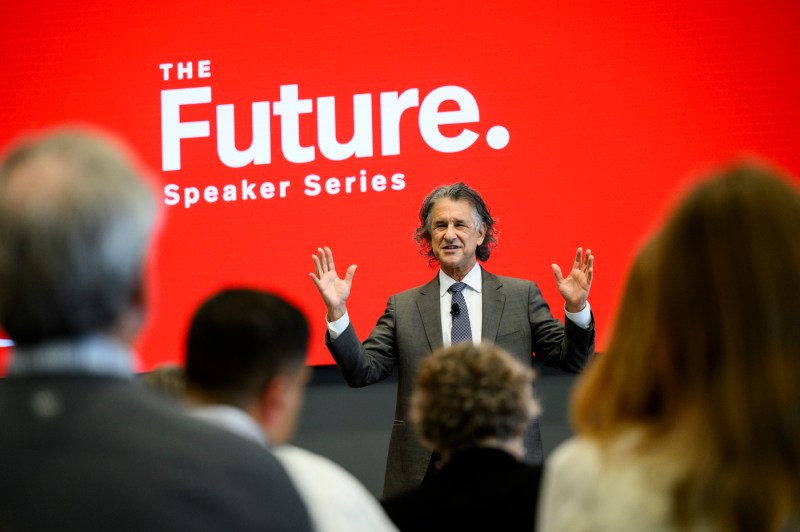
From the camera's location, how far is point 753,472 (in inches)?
40.3

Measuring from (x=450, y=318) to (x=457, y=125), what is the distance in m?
0.97

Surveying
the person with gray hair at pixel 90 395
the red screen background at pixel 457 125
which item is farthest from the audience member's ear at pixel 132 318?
the red screen background at pixel 457 125

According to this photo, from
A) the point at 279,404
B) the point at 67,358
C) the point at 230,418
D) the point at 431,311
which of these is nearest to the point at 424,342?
the point at 431,311

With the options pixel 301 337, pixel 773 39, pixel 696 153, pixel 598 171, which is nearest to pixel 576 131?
pixel 598 171

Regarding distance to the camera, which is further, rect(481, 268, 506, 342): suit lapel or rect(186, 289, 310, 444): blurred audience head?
rect(481, 268, 506, 342): suit lapel

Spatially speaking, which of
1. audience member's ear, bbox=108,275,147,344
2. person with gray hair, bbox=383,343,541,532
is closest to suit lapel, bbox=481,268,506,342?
person with gray hair, bbox=383,343,541,532

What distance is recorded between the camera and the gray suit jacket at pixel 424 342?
3.46m

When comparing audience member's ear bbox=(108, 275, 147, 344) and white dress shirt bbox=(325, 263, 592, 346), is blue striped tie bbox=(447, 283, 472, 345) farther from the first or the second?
audience member's ear bbox=(108, 275, 147, 344)

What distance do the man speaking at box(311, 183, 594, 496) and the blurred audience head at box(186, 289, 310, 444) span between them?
6.53 ft

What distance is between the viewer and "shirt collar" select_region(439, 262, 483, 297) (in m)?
3.74

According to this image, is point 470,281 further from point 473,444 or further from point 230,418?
point 230,418

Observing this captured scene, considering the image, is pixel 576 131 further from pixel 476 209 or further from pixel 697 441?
pixel 697 441

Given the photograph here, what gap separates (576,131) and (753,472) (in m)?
3.27

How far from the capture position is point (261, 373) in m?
1.42
